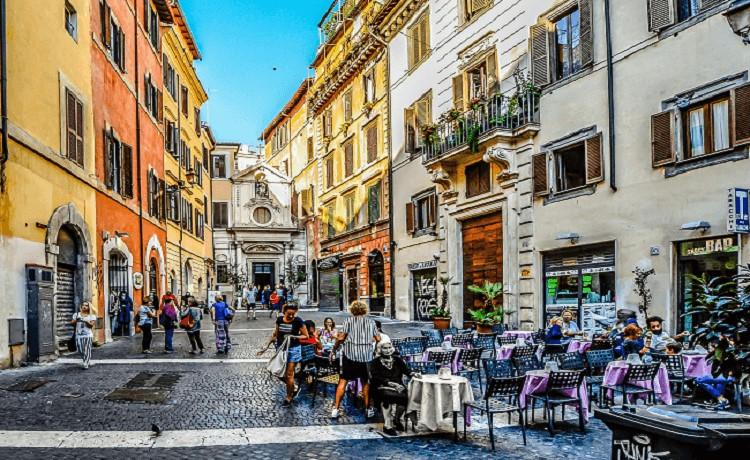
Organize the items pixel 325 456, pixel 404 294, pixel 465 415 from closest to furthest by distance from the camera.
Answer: pixel 325 456 → pixel 465 415 → pixel 404 294

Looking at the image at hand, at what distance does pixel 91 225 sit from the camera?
18875 mm

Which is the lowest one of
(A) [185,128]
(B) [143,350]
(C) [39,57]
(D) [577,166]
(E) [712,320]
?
(B) [143,350]

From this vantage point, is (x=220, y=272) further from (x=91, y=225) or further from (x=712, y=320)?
(x=712, y=320)

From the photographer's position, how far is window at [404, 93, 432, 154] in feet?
86.4

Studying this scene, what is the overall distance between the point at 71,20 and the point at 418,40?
13.7 m

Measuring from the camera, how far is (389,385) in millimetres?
8680

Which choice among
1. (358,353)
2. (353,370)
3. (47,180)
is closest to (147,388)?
(353,370)

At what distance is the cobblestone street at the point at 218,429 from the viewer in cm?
770

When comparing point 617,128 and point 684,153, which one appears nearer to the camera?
point 684,153

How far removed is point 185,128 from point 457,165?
19277mm

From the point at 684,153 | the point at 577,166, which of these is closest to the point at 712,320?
the point at 684,153

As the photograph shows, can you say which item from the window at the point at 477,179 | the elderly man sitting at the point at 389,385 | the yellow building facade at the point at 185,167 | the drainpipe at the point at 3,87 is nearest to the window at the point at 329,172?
the yellow building facade at the point at 185,167

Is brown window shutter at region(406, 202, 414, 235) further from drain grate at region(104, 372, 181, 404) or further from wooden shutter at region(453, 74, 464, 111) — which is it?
drain grate at region(104, 372, 181, 404)

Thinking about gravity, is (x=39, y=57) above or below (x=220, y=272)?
above
